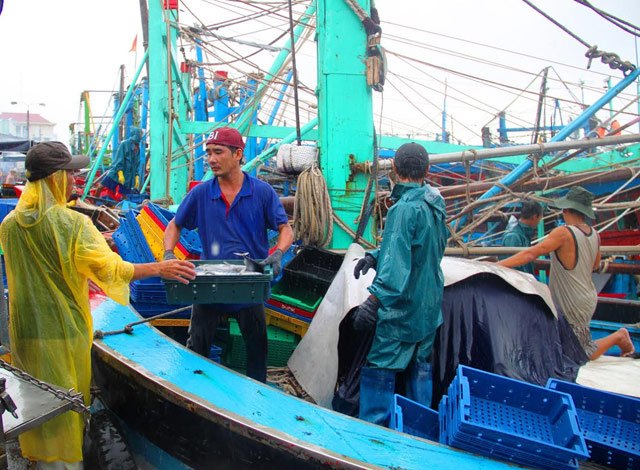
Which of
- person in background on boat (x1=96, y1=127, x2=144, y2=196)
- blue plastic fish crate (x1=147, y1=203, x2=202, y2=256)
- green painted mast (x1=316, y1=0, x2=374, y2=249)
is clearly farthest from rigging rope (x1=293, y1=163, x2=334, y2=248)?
person in background on boat (x1=96, y1=127, x2=144, y2=196)

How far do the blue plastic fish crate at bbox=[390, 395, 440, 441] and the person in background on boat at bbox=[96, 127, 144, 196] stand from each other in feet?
38.0

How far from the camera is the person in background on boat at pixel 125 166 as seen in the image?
12266 millimetres

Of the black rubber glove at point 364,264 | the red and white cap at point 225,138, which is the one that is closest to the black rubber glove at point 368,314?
the black rubber glove at point 364,264

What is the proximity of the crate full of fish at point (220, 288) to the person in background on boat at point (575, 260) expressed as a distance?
74.2 inches

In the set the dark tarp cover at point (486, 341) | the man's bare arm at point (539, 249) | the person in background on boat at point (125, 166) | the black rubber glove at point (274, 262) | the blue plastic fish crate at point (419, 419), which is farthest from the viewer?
the person in background on boat at point (125, 166)

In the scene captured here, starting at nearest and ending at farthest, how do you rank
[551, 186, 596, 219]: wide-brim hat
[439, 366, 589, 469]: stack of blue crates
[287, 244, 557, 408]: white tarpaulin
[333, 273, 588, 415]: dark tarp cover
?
[439, 366, 589, 469]: stack of blue crates
[333, 273, 588, 415]: dark tarp cover
[287, 244, 557, 408]: white tarpaulin
[551, 186, 596, 219]: wide-brim hat

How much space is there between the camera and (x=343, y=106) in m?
4.89

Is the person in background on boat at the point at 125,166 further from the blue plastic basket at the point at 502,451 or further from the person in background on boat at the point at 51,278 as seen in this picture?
the blue plastic basket at the point at 502,451

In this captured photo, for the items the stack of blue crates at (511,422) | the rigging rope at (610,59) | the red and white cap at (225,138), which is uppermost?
the rigging rope at (610,59)

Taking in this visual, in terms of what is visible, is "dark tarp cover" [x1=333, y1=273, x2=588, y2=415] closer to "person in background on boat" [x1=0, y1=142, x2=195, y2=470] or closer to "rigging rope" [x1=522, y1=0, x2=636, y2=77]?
"person in background on boat" [x1=0, y1=142, x2=195, y2=470]

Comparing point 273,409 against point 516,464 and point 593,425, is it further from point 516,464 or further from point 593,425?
point 593,425

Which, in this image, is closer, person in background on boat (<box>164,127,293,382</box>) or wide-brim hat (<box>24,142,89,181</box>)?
wide-brim hat (<box>24,142,89,181</box>)

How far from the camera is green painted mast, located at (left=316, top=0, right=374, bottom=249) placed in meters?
4.85

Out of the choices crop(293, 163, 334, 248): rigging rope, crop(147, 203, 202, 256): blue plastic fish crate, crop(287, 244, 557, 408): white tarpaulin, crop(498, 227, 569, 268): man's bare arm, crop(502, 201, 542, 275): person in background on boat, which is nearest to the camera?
crop(287, 244, 557, 408): white tarpaulin
